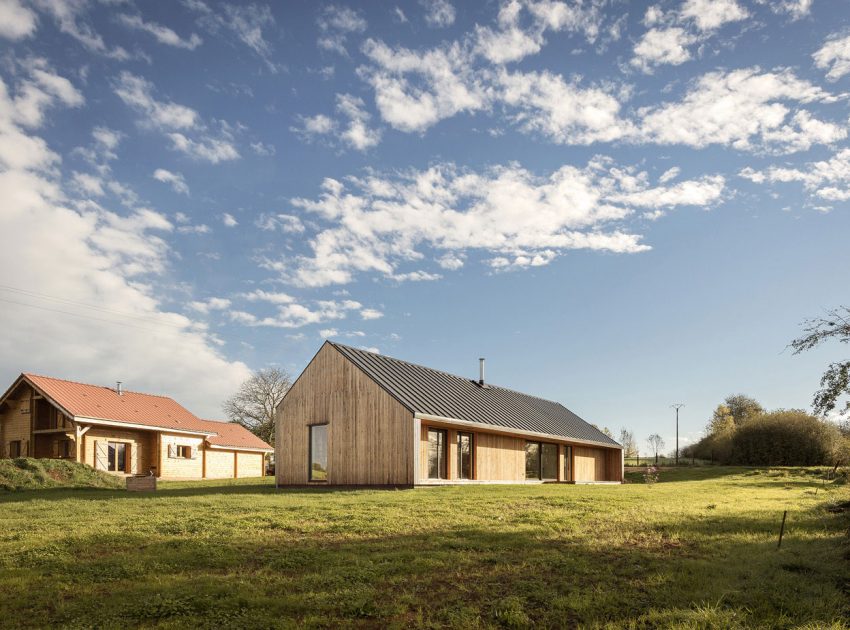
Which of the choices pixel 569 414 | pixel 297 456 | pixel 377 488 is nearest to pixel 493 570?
pixel 377 488

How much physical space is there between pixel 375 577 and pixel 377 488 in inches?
582

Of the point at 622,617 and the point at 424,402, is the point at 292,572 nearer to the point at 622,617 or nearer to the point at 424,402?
the point at 622,617

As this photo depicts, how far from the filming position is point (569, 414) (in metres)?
39.6

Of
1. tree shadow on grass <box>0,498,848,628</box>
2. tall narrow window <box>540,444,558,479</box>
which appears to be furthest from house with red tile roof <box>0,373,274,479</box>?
tree shadow on grass <box>0,498,848,628</box>

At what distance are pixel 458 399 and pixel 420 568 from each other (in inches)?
729

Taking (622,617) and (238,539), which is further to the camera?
(238,539)

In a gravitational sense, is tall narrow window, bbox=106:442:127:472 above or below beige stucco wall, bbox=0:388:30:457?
below

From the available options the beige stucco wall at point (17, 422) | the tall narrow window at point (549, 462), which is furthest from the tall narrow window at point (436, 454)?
the beige stucco wall at point (17, 422)

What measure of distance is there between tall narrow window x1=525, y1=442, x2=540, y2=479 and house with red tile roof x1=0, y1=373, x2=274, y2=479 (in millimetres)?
20775

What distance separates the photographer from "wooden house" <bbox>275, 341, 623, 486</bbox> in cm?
2284

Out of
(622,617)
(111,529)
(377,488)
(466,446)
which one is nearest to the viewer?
(622,617)

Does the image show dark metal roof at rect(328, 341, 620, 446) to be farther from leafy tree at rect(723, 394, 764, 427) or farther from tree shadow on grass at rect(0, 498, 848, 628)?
leafy tree at rect(723, 394, 764, 427)

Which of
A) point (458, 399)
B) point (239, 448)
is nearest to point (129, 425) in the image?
point (239, 448)

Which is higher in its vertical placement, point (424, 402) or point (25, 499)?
point (424, 402)
